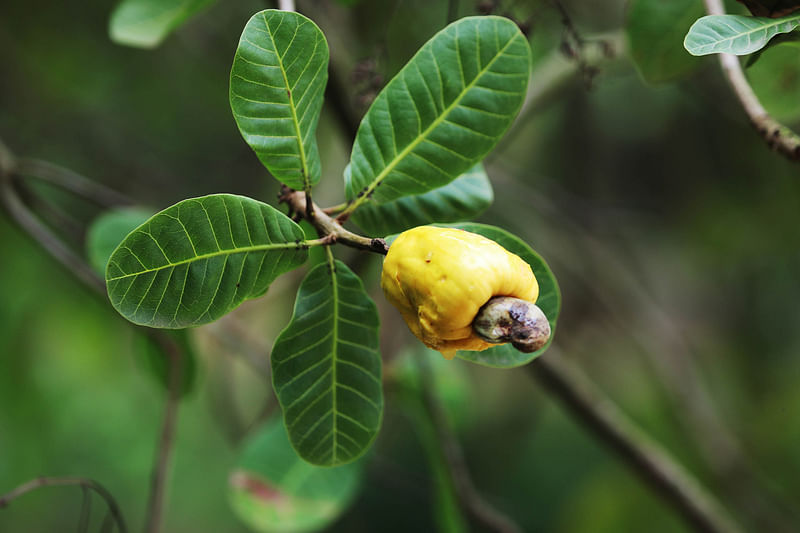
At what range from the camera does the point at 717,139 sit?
2902 mm

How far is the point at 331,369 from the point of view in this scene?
2.53 feet

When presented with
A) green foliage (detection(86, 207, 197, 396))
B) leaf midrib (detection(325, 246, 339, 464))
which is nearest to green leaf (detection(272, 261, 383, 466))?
leaf midrib (detection(325, 246, 339, 464))

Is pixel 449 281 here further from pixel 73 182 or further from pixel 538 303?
pixel 73 182

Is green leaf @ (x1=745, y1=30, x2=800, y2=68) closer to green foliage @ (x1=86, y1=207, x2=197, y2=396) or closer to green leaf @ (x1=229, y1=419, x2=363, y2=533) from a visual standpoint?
green foliage @ (x1=86, y1=207, x2=197, y2=396)

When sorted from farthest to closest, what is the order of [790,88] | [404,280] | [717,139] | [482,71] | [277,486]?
[717,139]
[277,486]
[790,88]
[482,71]
[404,280]

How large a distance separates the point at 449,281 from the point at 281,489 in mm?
1261

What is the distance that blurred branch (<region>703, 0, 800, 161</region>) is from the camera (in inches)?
29.2

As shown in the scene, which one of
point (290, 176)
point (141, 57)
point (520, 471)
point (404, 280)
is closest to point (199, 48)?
point (141, 57)

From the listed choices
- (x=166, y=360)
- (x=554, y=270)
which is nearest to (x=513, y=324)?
(x=166, y=360)

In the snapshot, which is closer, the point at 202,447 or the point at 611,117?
the point at 611,117

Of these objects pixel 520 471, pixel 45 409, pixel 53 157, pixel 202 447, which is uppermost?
pixel 53 157

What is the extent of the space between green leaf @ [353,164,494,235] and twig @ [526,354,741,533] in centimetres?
94

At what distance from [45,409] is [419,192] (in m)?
2.78

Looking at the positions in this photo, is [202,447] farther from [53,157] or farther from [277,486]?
[277,486]
